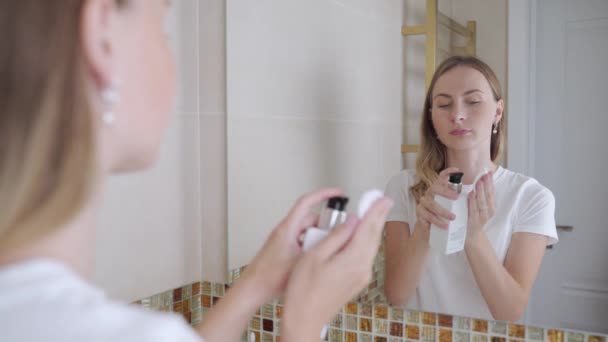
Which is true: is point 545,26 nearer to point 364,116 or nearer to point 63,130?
point 364,116

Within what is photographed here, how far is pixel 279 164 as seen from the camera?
1272 mm

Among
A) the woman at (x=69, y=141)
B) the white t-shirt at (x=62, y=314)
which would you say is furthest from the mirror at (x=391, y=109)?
the white t-shirt at (x=62, y=314)

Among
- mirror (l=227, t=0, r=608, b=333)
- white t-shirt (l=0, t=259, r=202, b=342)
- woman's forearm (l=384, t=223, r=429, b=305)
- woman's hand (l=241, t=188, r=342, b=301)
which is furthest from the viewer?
woman's forearm (l=384, t=223, r=429, b=305)

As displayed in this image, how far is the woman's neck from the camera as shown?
1018mm

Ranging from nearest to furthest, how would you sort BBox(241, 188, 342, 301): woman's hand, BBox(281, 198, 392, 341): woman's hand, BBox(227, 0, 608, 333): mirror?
BBox(281, 198, 392, 341): woman's hand
BBox(241, 188, 342, 301): woman's hand
BBox(227, 0, 608, 333): mirror

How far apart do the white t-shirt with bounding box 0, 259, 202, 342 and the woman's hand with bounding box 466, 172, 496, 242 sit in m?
0.62

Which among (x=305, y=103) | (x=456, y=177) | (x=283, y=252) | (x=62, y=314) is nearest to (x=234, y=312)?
(x=283, y=252)

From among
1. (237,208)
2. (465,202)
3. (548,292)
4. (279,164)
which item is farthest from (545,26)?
(237,208)

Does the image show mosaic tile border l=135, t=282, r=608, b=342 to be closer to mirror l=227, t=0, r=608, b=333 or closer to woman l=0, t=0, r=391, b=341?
mirror l=227, t=0, r=608, b=333

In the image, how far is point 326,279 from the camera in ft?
2.31

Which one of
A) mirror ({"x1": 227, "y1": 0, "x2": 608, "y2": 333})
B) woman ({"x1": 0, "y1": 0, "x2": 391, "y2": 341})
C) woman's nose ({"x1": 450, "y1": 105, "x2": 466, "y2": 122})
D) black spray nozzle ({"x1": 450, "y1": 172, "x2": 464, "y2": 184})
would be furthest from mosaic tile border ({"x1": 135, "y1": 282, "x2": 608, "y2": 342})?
woman ({"x1": 0, "y1": 0, "x2": 391, "y2": 341})

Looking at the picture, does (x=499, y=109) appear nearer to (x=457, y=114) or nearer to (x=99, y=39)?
(x=457, y=114)

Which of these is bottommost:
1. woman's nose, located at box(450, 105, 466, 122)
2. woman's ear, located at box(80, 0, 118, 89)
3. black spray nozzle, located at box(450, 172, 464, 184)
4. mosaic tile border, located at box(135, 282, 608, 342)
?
mosaic tile border, located at box(135, 282, 608, 342)

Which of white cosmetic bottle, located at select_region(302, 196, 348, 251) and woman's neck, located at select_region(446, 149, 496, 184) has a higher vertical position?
woman's neck, located at select_region(446, 149, 496, 184)
